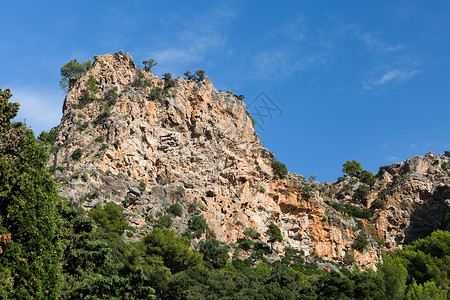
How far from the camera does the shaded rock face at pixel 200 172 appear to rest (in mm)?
70125

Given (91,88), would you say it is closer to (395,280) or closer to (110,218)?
(110,218)

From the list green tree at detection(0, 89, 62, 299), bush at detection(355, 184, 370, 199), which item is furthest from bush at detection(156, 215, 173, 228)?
green tree at detection(0, 89, 62, 299)

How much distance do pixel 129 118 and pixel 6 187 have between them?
205ft

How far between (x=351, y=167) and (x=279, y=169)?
34091 mm

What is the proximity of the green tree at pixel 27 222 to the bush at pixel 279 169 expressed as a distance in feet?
237

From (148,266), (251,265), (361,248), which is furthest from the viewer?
(361,248)

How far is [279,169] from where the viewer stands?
290 ft

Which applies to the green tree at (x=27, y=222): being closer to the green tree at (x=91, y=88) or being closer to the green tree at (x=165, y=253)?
the green tree at (x=165, y=253)

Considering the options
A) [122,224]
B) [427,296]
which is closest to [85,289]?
[427,296]

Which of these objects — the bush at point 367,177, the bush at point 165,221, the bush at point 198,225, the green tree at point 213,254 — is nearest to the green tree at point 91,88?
the bush at point 165,221

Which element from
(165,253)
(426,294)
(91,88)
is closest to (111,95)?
(91,88)

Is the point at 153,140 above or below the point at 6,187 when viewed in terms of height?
above

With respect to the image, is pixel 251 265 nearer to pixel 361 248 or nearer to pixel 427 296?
pixel 361 248

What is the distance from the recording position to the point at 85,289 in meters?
19.5
